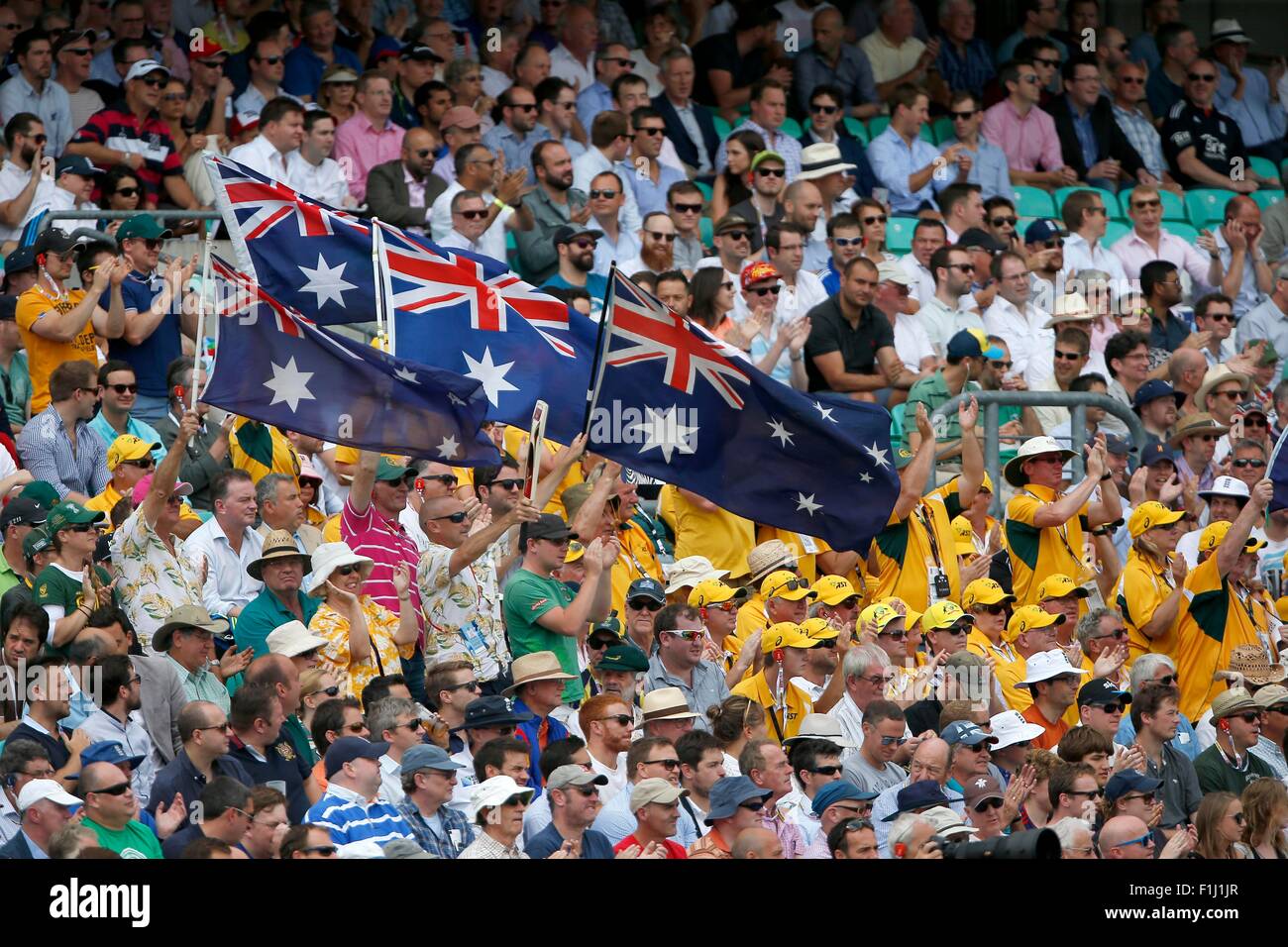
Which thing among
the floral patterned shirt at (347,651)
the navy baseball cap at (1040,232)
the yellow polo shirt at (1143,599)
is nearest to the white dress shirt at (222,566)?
the floral patterned shirt at (347,651)

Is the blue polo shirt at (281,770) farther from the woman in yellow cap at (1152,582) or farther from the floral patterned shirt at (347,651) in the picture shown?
the woman in yellow cap at (1152,582)

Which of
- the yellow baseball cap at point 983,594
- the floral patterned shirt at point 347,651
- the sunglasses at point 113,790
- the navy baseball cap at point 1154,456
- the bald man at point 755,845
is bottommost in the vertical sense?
the bald man at point 755,845

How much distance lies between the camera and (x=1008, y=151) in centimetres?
Result: 2089

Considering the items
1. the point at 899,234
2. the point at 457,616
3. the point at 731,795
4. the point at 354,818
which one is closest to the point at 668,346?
the point at 457,616

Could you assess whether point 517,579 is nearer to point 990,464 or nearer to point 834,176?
point 990,464

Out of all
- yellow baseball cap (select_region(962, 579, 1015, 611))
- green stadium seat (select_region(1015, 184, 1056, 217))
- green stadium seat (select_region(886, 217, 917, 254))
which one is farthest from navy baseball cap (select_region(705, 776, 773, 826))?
green stadium seat (select_region(1015, 184, 1056, 217))

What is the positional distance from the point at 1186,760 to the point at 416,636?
12.6 ft

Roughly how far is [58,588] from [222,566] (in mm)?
1045

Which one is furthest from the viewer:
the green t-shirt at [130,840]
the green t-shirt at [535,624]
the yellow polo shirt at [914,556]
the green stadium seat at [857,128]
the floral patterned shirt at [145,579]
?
the green stadium seat at [857,128]

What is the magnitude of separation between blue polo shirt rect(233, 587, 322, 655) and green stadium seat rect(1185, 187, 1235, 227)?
10891 mm

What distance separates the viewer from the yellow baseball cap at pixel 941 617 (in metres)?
13.0

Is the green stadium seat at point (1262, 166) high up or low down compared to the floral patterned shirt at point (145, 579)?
up

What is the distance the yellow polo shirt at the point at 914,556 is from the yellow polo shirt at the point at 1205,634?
4.45 feet
